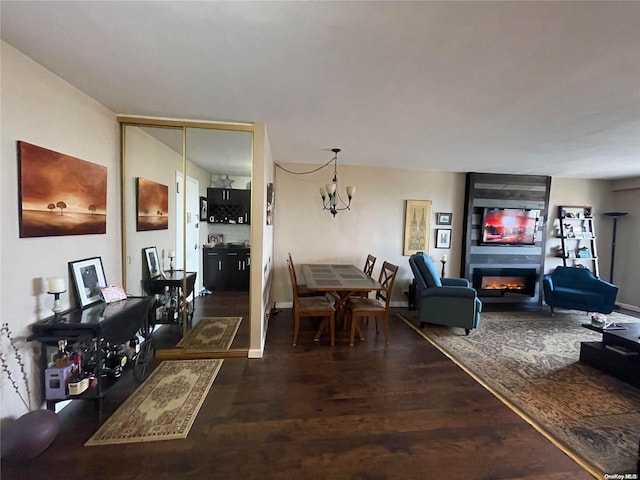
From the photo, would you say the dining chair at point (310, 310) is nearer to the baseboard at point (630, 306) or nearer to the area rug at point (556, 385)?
the area rug at point (556, 385)

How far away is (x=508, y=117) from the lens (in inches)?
96.0

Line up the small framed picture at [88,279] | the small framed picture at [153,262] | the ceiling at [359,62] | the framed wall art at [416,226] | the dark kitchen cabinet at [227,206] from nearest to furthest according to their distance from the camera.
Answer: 1. the ceiling at [359,62]
2. the small framed picture at [88,279]
3. the small framed picture at [153,262]
4. the dark kitchen cabinet at [227,206]
5. the framed wall art at [416,226]

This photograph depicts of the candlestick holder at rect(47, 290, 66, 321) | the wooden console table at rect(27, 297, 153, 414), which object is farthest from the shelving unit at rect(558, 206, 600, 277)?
the candlestick holder at rect(47, 290, 66, 321)

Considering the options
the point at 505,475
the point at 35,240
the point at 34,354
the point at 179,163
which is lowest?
the point at 505,475

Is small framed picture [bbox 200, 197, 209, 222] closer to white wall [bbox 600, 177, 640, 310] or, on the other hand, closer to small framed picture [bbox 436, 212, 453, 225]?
small framed picture [bbox 436, 212, 453, 225]

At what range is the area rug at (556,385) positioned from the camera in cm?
186

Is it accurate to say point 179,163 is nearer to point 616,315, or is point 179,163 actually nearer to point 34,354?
point 34,354

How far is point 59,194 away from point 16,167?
324 millimetres

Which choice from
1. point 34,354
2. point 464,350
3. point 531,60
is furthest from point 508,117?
point 34,354

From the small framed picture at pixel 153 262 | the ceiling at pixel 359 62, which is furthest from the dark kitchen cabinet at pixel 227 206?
the ceiling at pixel 359 62

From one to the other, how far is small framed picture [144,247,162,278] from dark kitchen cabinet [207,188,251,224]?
68 centimetres

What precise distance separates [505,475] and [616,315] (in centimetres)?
500

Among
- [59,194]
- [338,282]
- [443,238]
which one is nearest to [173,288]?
[59,194]

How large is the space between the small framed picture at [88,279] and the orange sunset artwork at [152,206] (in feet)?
2.03
